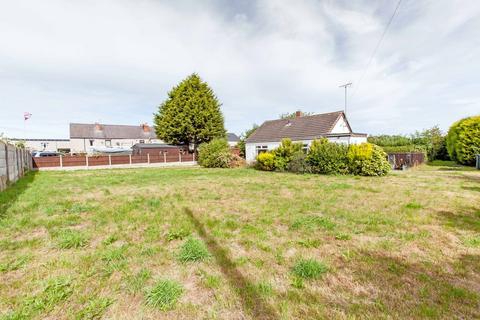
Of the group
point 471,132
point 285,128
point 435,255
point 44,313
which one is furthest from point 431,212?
point 285,128

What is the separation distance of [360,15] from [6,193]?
14.6m

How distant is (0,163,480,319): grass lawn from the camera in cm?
210

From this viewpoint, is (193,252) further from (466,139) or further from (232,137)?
(232,137)

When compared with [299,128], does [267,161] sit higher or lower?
lower

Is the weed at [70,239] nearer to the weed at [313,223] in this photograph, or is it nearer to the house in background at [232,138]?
the weed at [313,223]

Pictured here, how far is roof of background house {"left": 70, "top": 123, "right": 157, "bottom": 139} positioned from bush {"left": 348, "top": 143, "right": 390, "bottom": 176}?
4551 centimetres

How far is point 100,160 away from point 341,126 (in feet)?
77.2

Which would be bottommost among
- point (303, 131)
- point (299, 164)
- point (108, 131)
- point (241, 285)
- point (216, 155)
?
point (241, 285)

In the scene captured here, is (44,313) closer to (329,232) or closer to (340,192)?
(329,232)

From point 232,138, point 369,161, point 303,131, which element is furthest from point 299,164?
point 232,138

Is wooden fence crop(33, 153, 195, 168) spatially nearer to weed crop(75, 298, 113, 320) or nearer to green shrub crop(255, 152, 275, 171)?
green shrub crop(255, 152, 275, 171)

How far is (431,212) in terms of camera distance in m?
4.98

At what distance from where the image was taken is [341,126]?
795 inches

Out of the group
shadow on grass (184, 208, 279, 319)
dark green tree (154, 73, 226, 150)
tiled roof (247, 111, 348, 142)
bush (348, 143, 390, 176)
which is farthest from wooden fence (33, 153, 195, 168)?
shadow on grass (184, 208, 279, 319)
